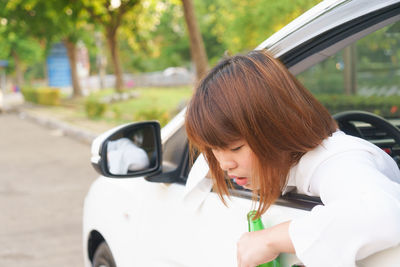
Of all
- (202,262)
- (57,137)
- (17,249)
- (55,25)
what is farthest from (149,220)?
(55,25)

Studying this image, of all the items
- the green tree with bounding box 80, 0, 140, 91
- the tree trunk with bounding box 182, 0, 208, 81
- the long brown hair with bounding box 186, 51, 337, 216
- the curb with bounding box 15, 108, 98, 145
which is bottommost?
the curb with bounding box 15, 108, 98, 145

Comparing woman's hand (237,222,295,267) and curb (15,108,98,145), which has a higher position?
woman's hand (237,222,295,267)

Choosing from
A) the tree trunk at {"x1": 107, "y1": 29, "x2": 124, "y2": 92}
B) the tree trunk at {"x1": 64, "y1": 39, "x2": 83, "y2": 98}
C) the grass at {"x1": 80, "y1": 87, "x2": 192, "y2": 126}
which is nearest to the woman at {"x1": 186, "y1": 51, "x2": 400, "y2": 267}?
the grass at {"x1": 80, "y1": 87, "x2": 192, "y2": 126}

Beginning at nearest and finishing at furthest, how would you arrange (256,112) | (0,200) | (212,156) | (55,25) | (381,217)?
(381,217) → (256,112) → (212,156) → (0,200) → (55,25)

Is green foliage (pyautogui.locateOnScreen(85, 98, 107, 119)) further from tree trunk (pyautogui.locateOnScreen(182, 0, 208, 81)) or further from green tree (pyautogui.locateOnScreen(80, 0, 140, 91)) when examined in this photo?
tree trunk (pyautogui.locateOnScreen(182, 0, 208, 81))

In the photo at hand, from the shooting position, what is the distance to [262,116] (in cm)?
117

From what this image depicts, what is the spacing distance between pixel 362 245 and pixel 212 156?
0.53 m

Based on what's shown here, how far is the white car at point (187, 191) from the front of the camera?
135 cm

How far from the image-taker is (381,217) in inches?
37.2

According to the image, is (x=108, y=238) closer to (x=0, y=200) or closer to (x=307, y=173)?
(x=307, y=173)

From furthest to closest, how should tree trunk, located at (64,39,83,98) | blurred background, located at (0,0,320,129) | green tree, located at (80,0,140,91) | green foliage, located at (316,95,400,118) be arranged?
tree trunk, located at (64,39,83,98) → green tree, located at (80,0,140,91) → blurred background, located at (0,0,320,129) → green foliage, located at (316,95,400,118)

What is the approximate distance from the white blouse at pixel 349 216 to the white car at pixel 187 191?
4.3 inches

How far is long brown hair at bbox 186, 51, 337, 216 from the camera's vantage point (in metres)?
1.17

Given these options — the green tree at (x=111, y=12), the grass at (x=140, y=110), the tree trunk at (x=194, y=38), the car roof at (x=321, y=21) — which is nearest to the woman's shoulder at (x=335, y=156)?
the car roof at (x=321, y=21)
